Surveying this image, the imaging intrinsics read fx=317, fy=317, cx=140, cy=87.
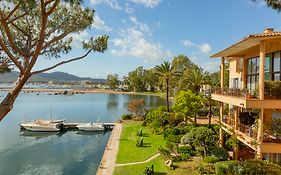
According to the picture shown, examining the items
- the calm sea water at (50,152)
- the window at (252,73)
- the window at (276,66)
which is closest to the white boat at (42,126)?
the calm sea water at (50,152)

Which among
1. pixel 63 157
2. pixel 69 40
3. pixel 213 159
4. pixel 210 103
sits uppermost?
pixel 69 40

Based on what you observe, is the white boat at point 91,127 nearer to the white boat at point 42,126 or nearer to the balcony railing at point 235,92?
the white boat at point 42,126

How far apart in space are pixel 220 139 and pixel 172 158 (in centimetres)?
463

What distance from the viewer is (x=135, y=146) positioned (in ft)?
98.6

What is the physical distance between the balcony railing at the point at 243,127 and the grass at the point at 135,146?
684 cm

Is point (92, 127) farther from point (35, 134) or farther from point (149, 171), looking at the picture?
point (149, 171)

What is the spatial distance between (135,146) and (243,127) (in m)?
12.3

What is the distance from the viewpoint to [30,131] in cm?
4644

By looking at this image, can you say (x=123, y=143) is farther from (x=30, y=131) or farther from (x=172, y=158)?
(x=30, y=131)

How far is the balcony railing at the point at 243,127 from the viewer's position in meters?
18.2

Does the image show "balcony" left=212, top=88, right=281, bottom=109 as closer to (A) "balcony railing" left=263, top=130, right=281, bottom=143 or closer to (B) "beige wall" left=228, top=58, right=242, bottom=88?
(A) "balcony railing" left=263, top=130, right=281, bottom=143

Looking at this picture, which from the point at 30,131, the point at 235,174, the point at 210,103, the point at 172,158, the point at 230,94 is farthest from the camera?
the point at 30,131

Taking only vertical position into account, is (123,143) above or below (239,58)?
below

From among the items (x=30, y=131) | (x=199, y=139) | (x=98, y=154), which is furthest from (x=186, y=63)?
(x=199, y=139)
